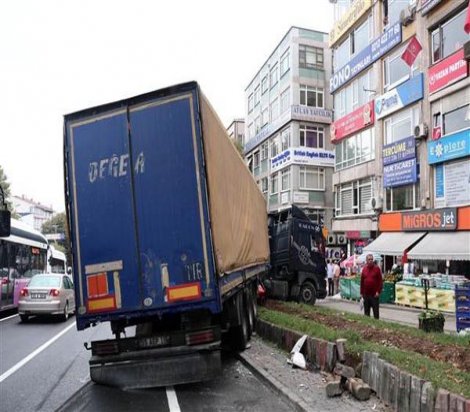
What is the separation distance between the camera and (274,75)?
167 feet

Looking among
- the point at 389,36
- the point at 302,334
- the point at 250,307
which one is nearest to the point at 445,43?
the point at 389,36

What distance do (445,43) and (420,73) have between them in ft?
6.12

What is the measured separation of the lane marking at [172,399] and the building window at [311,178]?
37310 mm

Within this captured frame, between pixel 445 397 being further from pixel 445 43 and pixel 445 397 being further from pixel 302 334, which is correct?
pixel 445 43

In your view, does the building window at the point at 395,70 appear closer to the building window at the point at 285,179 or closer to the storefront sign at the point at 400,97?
the storefront sign at the point at 400,97

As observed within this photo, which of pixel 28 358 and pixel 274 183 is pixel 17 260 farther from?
pixel 274 183

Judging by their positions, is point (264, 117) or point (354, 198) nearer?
point (354, 198)

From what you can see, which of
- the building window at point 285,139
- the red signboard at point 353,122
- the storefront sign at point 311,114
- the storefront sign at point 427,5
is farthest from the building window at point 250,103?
the storefront sign at point 427,5

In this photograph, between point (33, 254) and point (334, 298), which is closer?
point (33, 254)

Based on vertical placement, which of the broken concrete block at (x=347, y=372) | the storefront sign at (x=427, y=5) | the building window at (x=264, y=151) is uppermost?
the storefront sign at (x=427, y=5)

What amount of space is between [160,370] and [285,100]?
41.7 metres

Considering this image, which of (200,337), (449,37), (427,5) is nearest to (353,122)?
(427,5)

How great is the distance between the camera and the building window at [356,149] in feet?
104

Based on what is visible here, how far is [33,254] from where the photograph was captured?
21.4 meters
